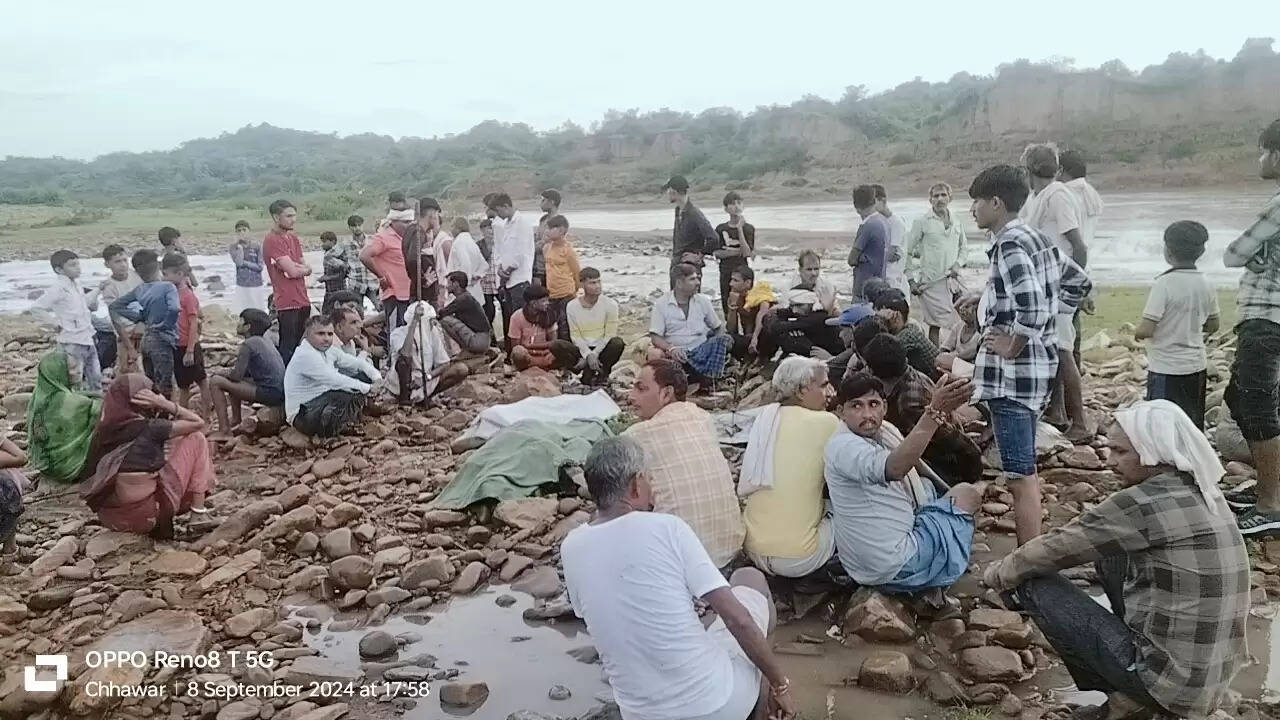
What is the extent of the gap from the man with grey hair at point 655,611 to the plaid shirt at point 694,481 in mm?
1149

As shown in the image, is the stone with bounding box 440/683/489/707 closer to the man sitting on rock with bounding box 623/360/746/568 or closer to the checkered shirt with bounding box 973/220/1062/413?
the man sitting on rock with bounding box 623/360/746/568

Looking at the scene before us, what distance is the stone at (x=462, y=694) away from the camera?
12.8ft

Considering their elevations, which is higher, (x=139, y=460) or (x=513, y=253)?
(x=513, y=253)

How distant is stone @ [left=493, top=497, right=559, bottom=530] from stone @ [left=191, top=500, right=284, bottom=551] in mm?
1449

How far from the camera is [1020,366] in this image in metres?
4.29

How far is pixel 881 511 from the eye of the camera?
4.14 m


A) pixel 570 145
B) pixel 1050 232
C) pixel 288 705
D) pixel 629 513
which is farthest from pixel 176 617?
pixel 570 145

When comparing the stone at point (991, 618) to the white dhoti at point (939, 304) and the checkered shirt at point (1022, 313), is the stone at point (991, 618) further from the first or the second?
the white dhoti at point (939, 304)

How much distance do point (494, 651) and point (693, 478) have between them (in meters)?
1.25

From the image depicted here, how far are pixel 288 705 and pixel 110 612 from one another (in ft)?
4.84

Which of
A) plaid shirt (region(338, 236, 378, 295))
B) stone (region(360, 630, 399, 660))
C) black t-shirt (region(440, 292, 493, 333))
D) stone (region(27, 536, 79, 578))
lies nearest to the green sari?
stone (region(27, 536, 79, 578))

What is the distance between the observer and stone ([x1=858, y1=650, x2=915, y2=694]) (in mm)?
3777

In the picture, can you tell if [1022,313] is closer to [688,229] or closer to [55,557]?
[55,557]

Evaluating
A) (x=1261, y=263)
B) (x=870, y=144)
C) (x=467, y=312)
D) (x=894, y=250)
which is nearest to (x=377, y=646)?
(x=1261, y=263)
